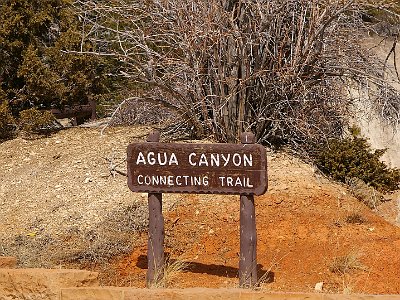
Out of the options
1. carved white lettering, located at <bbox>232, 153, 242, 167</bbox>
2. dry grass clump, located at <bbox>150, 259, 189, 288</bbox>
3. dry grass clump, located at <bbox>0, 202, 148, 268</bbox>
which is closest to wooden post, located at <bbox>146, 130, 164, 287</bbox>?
dry grass clump, located at <bbox>150, 259, 189, 288</bbox>

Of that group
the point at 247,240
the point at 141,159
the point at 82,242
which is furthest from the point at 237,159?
the point at 82,242

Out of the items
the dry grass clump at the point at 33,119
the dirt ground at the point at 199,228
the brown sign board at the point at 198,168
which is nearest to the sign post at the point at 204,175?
the brown sign board at the point at 198,168

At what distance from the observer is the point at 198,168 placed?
766 cm

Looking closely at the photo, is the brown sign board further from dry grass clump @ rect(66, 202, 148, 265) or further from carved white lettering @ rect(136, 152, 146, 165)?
dry grass clump @ rect(66, 202, 148, 265)

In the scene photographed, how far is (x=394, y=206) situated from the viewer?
11328 millimetres

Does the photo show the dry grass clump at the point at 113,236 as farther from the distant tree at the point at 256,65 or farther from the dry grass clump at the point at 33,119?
the dry grass clump at the point at 33,119

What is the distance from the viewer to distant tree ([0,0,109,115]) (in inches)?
520

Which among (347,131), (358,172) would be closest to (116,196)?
(358,172)

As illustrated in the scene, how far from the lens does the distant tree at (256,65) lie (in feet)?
36.3

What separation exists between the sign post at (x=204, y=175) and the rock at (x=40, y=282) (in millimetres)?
979

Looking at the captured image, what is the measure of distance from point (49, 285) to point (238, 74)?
5.60 m

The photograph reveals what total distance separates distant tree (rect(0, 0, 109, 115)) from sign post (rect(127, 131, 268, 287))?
5744 millimetres

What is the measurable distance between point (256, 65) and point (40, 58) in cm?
441

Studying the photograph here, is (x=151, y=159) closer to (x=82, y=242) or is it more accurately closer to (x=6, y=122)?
(x=82, y=242)
